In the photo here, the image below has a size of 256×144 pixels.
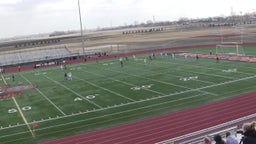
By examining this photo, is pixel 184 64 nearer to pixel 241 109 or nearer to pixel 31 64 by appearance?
pixel 241 109

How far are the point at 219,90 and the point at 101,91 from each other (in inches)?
393

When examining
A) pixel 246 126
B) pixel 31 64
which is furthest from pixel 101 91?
pixel 31 64

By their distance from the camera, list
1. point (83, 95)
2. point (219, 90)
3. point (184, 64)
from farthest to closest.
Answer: point (184, 64) < point (83, 95) < point (219, 90)

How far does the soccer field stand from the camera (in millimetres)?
21016

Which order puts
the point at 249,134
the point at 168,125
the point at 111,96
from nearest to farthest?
the point at 249,134
the point at 168,125
the point at 111,96

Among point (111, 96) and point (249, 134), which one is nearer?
point (249, 134)

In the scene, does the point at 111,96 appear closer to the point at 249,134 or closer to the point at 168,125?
the point at 168,125

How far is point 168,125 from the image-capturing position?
19.1m

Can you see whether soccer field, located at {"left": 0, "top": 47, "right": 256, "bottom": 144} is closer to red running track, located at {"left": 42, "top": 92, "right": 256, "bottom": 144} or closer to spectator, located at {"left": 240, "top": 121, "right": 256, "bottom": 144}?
red running track, located at {"left": 42, "top": 92, "right": 256, "bottom": 144}

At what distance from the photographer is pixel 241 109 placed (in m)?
21.0

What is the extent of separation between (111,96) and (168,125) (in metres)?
9.46

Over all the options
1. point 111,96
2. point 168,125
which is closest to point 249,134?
point 168,125

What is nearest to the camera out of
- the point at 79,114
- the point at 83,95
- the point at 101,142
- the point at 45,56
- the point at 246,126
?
the point at 246,126

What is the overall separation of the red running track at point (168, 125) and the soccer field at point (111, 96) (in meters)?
1.09
